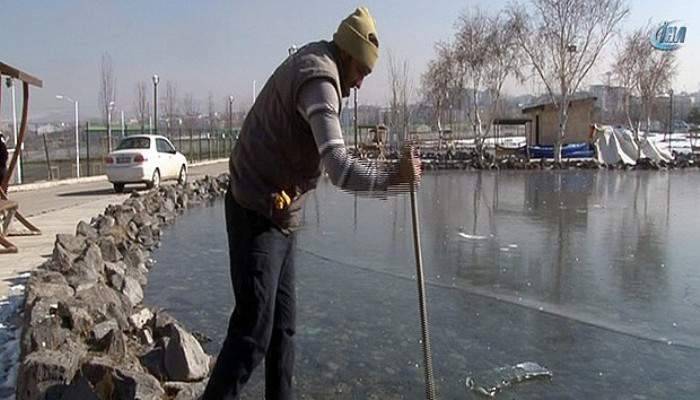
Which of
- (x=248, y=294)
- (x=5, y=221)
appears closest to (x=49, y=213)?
(x=5, y=221)

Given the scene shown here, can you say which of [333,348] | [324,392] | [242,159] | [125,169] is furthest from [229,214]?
[125,169]

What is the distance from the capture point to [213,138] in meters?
38.2

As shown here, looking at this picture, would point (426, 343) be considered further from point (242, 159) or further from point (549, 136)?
point (549, 136)

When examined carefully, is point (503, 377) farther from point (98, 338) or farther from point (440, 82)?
point (440, 82)

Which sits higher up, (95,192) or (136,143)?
(136,143)

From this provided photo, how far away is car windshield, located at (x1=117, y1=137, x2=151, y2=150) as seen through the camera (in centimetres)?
1713

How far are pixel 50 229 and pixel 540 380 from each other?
7911 millimetres

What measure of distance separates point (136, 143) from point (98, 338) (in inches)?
543

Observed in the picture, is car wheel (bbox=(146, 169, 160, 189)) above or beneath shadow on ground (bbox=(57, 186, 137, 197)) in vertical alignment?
above

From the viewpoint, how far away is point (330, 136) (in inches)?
94.6

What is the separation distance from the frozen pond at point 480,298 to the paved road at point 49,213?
1.29 meters

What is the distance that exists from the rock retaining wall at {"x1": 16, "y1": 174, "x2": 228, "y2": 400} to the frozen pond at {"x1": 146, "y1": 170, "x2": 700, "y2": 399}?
415mm

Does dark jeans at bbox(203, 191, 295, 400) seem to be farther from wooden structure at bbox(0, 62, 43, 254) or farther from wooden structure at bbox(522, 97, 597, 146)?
wooden structure at bbox(522, 97, 597, 146)

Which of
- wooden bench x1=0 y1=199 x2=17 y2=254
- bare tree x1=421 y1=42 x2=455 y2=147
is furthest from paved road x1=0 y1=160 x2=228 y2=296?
bare tree x1=421 y1=42 x2=455 y2=147
